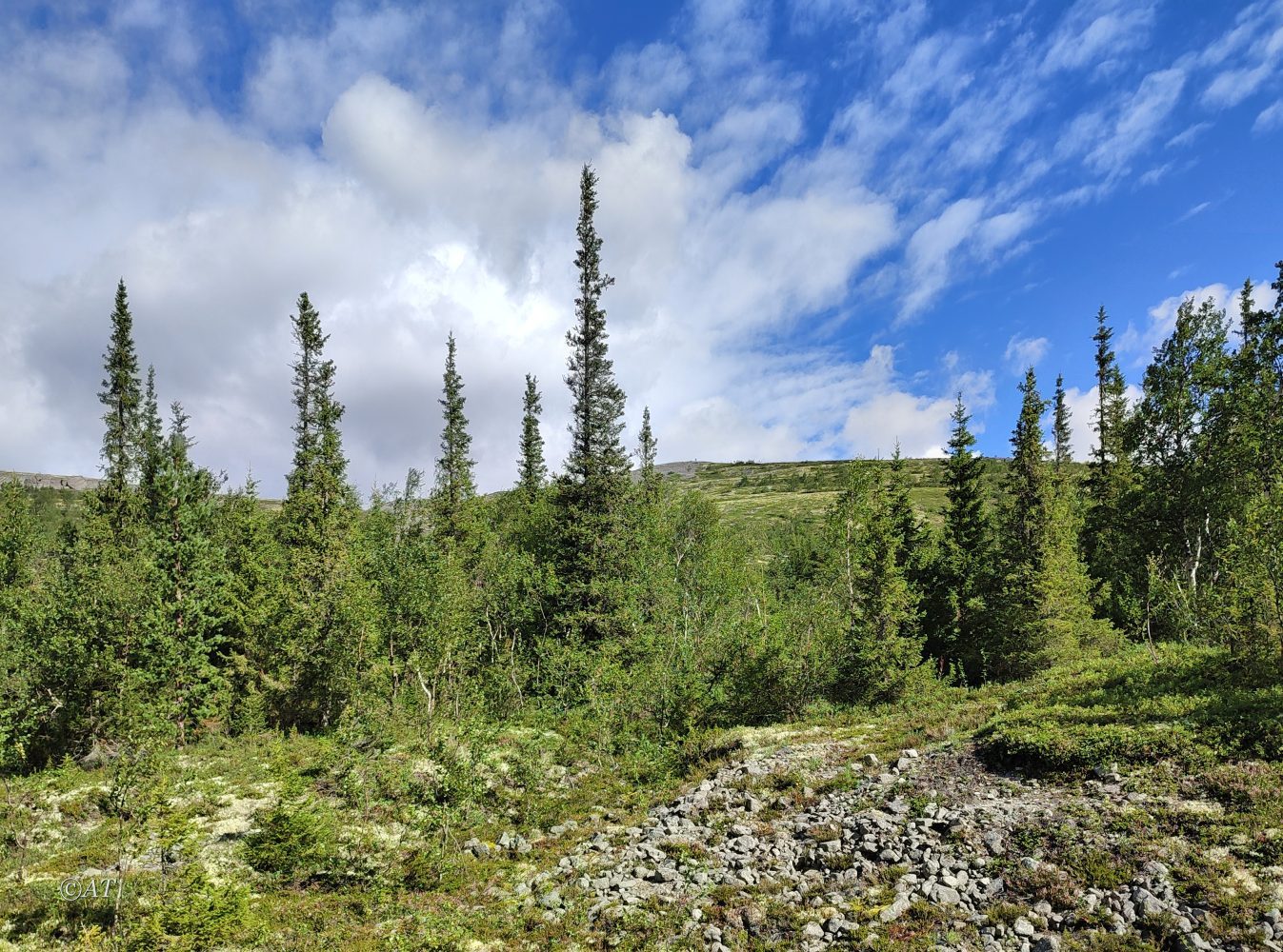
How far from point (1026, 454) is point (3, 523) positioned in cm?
8299

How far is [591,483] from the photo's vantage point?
124 ft

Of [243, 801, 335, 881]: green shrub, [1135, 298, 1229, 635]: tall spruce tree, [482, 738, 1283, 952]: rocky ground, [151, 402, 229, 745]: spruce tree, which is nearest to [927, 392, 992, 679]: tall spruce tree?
[1135, 298, 1229, 635]: tall spruce tree

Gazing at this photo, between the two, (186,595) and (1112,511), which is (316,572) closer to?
(186,595)

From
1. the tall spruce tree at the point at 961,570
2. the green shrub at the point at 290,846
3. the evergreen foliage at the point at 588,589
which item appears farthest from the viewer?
the tall spruce tree at the point at 961,570

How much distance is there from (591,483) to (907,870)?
95.6ft

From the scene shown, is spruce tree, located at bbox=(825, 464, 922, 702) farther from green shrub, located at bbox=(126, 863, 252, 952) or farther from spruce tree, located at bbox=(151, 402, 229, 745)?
spruce tree, located at bbox=(151, 402, 229, 745)

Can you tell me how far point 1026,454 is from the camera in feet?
129

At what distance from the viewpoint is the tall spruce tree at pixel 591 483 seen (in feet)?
117

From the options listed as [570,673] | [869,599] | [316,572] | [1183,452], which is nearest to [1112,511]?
[1183,452]

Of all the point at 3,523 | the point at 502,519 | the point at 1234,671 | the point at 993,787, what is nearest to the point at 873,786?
the point at 993,787

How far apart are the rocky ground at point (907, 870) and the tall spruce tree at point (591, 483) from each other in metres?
19.6

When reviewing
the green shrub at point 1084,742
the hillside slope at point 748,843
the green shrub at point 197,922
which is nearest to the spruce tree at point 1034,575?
the hillside slope at point 748,843

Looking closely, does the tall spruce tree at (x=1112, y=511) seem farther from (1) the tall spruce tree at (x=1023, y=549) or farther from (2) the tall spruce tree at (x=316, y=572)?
(2) the tall spruce tree at (x=316, y=572)

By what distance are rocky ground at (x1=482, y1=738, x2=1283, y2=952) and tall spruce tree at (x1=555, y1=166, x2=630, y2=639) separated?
19628 millimetres
